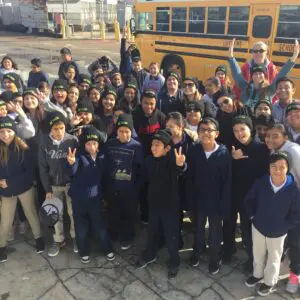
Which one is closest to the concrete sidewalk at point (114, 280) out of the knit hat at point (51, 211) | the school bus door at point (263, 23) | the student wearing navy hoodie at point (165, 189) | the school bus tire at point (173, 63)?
the student wearing navy hoodie at point (165, 189)

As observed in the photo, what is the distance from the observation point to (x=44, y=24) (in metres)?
28.3

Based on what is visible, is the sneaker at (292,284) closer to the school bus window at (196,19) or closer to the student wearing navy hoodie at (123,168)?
the student wearing navy hoodie at (123,168)

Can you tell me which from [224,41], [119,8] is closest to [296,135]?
[224,41]

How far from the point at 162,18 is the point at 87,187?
25.3 feet

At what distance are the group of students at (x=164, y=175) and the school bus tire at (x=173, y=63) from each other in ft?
18.1

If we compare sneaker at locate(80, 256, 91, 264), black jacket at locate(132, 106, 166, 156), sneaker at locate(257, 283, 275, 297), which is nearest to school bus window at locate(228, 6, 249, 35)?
black jacket at locate(132, 106, 166, 156)

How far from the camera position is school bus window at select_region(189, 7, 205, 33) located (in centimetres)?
866

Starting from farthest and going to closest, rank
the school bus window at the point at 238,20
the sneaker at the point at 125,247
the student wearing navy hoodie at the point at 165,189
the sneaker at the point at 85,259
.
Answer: the school bus window at the point at 238,20
the sneaker at the point at 125,247
the sneaker at the point at 85,259
the student wearing navy hoodie at the point at 165,189

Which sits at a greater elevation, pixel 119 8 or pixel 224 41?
pixel 119 8

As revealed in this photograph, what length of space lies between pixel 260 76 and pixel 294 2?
11.4 feet

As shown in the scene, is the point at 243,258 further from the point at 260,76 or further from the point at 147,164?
the point at 260,76

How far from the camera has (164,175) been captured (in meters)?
3.28

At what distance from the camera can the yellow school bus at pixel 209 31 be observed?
7.23m

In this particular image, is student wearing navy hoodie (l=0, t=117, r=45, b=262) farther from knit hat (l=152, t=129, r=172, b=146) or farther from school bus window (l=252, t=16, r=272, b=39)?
school bus window (l=252, t=16, r=272, b=39)
